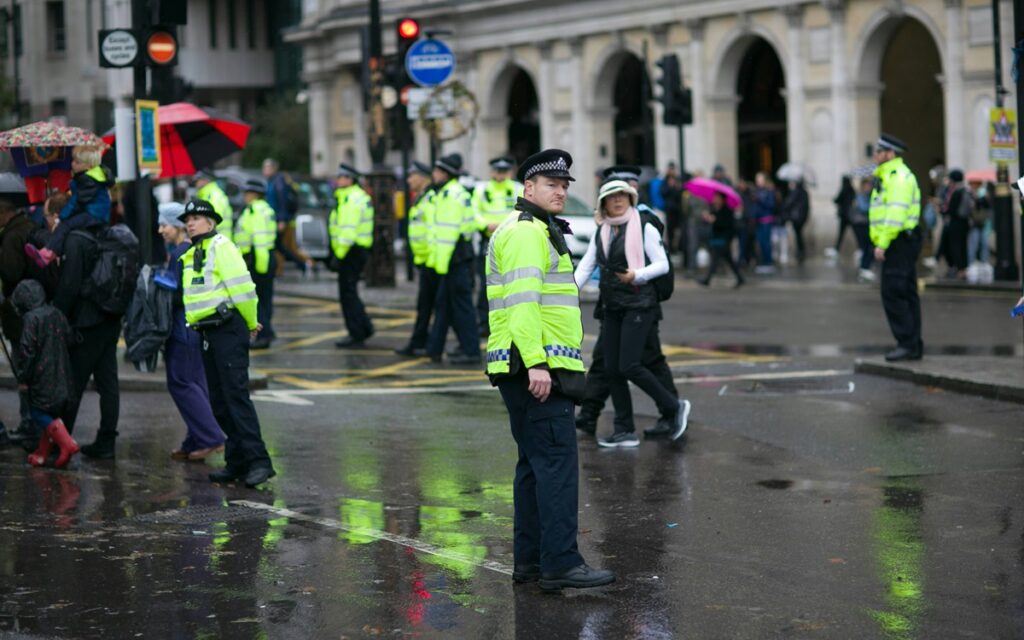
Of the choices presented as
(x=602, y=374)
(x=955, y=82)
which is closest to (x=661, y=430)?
(x=602, y=374)

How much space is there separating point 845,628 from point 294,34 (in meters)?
56.0

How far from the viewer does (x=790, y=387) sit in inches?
583

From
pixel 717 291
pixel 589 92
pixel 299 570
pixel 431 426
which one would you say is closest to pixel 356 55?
pixel 589 92

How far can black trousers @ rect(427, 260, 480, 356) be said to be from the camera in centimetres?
1714

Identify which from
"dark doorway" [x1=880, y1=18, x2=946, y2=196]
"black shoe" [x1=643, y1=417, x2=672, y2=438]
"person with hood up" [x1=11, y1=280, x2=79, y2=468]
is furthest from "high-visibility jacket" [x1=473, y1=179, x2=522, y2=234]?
"dark doorway" [x1=880, y1=18, x2=946, y2=196]

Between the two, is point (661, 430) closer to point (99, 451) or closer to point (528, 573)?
point (99, 451)

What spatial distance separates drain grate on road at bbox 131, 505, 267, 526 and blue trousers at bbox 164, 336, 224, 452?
176 centimetres

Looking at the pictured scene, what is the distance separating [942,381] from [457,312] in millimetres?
4728

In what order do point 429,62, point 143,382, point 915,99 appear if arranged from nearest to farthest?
point 143,382
point 429,62
point 915,99

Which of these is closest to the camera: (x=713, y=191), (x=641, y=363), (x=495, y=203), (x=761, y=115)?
(x=641, y=363)

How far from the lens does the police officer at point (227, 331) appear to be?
34.5 feet

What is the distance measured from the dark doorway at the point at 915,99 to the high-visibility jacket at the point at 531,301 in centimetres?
3719

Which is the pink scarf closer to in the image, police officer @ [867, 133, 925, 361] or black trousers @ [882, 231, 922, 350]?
police officer @ [867, 133, 925, 361]

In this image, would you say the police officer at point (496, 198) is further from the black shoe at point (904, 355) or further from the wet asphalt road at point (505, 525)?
the black shoe at point (904, 355)
